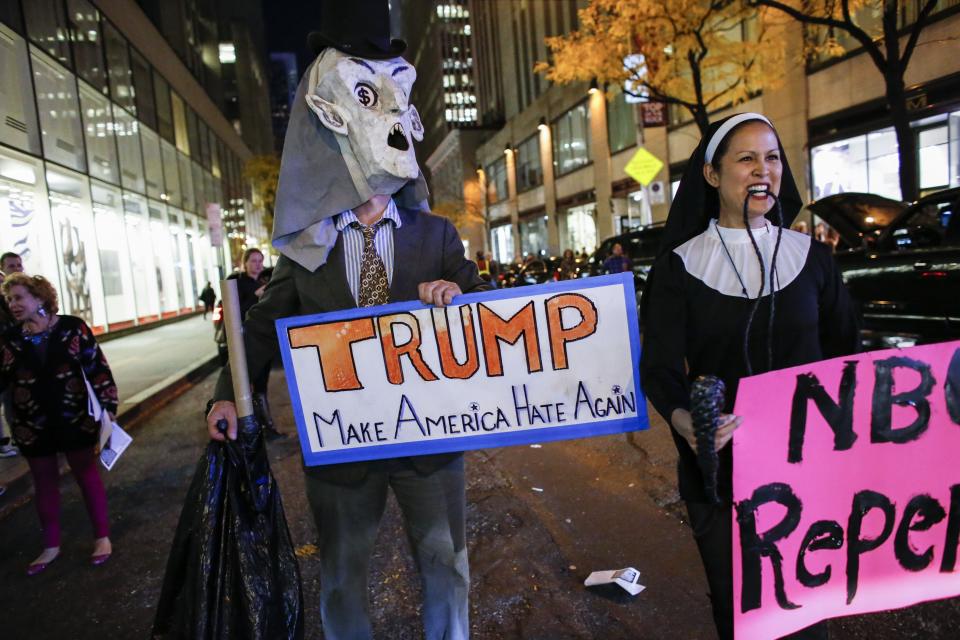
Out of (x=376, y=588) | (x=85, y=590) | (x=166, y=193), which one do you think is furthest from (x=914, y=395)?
(x=166, y=193)

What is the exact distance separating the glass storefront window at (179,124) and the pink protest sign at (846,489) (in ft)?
93.0

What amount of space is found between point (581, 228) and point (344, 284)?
31456 mm

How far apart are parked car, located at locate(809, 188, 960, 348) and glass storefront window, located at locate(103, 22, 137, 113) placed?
19868mm

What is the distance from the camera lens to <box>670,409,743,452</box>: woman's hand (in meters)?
1.64

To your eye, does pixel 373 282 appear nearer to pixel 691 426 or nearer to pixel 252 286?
pixel 691 426

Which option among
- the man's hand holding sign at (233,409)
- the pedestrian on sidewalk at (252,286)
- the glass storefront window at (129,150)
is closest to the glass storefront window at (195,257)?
the glass storefront window at (129,150)

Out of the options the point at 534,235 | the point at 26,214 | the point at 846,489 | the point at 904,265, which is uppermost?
the point at 534,235

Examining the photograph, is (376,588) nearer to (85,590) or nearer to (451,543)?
(451,543)

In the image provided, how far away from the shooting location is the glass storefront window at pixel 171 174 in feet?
78.5

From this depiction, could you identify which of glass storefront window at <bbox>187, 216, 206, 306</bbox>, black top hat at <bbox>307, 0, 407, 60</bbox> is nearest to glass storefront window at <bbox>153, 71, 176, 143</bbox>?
glass storefront window at <bbox>187, 216, 206, 306</bbox>

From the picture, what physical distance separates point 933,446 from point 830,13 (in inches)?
440

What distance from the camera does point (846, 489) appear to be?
75.1 inches

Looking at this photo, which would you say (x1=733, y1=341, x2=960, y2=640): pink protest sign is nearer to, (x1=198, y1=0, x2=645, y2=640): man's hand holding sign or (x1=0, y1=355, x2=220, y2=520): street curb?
(x1=198, y1=0, x2=645, y2=640): man's hand holding sign

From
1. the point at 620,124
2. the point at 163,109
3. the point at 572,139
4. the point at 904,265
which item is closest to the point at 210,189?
the point at 163,109
